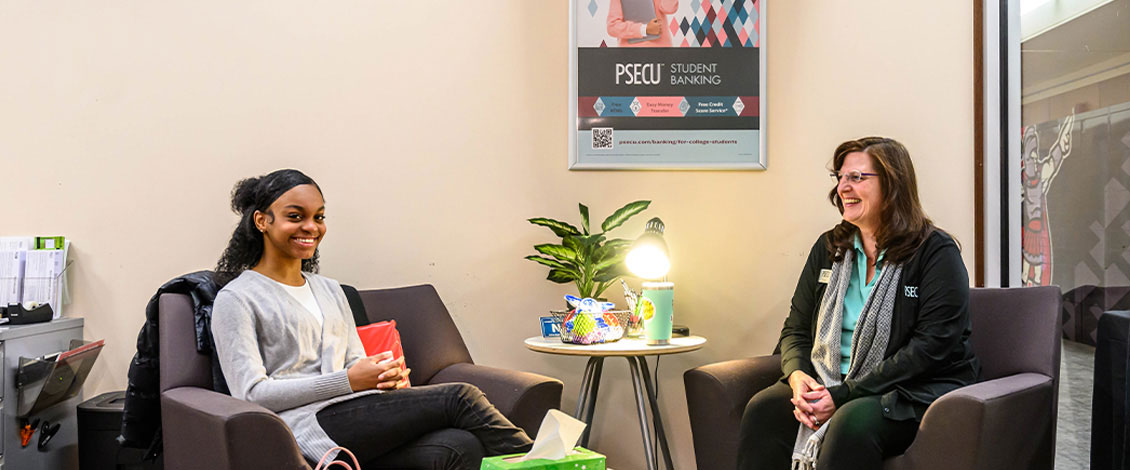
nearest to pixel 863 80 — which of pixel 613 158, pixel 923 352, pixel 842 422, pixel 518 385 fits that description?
pixel 613 158

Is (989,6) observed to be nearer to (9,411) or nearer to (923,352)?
(923,352)

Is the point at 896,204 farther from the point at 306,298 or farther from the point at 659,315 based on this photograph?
the point at 306,298

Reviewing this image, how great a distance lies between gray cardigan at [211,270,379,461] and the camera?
2.04 meters

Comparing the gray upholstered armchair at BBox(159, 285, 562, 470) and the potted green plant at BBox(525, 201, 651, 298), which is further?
the potted green plant at BBox(525, 201, 651, 298)

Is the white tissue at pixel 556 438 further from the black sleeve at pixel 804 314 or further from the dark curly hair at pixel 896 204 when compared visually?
the dark curly hair at pixel 896 204

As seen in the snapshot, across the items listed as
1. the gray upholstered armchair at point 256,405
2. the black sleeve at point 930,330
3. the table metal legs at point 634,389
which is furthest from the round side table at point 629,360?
the black sleeve at point 930,330

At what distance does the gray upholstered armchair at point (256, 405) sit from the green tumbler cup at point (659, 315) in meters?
0.37

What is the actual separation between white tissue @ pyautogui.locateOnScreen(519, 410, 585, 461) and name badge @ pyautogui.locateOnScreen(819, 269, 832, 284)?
3.84 feet

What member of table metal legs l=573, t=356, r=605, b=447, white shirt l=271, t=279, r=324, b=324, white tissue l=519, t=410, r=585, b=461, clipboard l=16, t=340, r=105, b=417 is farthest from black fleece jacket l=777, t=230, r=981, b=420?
clipboard l=16, t=340, r=105, b=417

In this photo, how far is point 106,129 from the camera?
302 centimetres

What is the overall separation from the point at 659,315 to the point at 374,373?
3.13 ft

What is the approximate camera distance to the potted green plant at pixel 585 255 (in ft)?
9.36

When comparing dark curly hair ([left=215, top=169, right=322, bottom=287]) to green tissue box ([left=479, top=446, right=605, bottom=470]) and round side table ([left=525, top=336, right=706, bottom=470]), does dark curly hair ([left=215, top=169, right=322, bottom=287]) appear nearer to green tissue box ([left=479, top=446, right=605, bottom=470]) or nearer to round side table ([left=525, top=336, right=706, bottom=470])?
round side table ([left=525, top=336, right=706, bottom=470])

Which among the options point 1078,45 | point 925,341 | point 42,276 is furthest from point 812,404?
point 42,276
